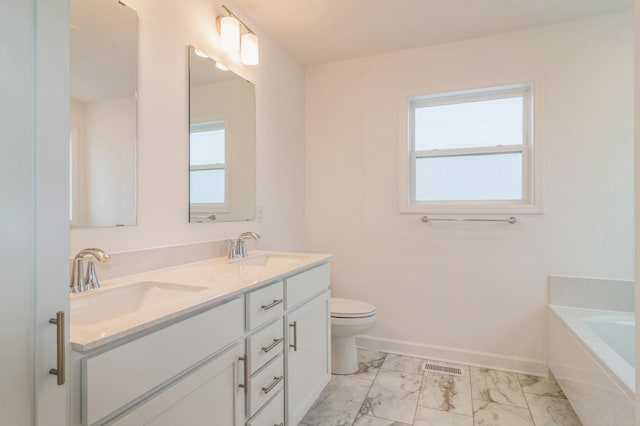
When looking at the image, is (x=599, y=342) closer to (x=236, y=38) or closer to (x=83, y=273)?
(x=83, y=273)

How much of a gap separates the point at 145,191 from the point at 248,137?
843 millimetres

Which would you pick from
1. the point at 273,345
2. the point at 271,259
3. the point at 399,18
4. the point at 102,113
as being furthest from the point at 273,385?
the point at 399,18

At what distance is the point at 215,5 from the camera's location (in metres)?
1.86

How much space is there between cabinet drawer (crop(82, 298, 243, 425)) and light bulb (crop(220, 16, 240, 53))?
147cm

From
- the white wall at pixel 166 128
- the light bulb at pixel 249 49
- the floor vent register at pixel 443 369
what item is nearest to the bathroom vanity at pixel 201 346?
the white wall at pixel 166 128

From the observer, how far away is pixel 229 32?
188 centimetres

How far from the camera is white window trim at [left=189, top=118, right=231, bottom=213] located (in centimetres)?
173

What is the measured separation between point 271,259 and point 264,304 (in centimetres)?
71

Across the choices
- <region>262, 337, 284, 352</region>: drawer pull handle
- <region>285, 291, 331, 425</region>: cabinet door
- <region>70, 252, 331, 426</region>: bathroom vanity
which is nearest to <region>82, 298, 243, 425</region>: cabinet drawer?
<region>70, 252, 331, 426</region>: bathroom vanity

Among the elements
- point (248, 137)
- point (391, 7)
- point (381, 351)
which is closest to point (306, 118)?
point (248, 137)

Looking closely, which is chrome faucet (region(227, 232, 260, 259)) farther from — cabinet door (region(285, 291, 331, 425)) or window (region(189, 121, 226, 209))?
cabinet door (region(285, 291, 331, 425))

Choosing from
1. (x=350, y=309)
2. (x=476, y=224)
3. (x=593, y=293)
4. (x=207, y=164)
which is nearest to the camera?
(x=207, y=164)

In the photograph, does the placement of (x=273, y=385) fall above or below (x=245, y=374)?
below

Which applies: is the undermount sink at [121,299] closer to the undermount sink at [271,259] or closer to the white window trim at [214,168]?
the white window trim at [214,168]
